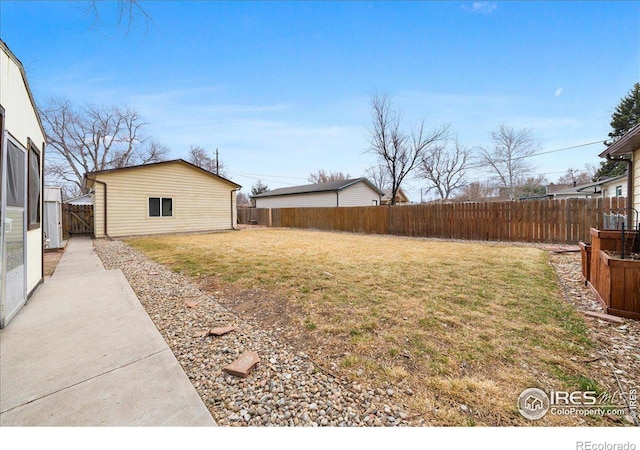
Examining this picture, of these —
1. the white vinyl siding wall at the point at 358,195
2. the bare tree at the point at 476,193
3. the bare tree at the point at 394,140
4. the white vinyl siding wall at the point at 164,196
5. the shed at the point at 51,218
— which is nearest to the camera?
the shed at the point at 51,218

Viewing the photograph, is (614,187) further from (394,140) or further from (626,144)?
(626,144)

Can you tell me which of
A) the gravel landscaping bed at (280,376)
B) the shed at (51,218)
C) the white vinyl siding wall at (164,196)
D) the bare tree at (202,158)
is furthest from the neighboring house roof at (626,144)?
the bare tree at (202,158)

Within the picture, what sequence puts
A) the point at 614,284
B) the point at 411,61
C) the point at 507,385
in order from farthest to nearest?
the point at 411,61, the point at 614,284, the point at 507,385

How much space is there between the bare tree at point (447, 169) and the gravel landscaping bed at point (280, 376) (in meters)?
26.8

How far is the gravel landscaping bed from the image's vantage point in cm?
148

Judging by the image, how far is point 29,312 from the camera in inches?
121

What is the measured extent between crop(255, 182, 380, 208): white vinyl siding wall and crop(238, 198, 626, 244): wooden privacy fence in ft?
17.0

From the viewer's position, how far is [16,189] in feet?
10.1

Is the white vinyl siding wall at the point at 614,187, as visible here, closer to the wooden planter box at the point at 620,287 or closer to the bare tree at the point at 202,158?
the wooden planter box at the point at 620,287

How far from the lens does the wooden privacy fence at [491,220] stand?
7910 mm
